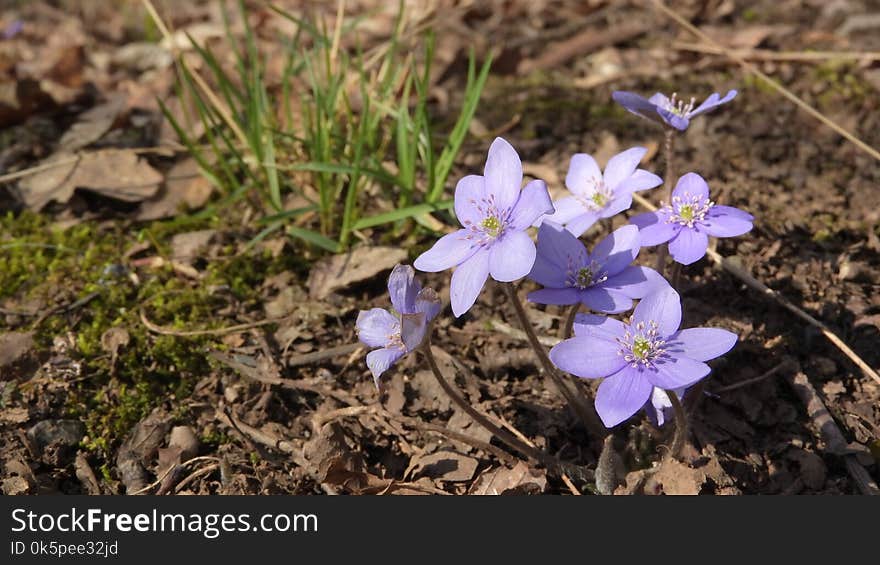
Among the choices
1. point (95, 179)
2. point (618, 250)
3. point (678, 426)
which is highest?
point (618, 250)

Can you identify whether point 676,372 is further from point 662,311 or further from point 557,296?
point 557,296

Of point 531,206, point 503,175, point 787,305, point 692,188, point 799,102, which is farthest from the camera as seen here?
point 799,102

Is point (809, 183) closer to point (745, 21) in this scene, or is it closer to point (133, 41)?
point (745, 21)

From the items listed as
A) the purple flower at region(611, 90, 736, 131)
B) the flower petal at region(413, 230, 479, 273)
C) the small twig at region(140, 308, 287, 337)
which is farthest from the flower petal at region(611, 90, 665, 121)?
the small twig at region(140, 308, 287, 337)

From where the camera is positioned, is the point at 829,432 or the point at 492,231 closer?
the point at 492,231

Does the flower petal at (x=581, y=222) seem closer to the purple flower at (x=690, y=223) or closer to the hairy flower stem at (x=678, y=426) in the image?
the purple flower at (x=690, y=223)

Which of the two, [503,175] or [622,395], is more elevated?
[503,175]

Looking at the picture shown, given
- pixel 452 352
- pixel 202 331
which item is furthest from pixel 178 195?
pixel 452 352

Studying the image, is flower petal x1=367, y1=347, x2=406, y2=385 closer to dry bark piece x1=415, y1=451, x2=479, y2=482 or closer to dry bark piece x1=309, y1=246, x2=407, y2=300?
dry bark piece x1=415, y1=451, x2=479, y2=482
